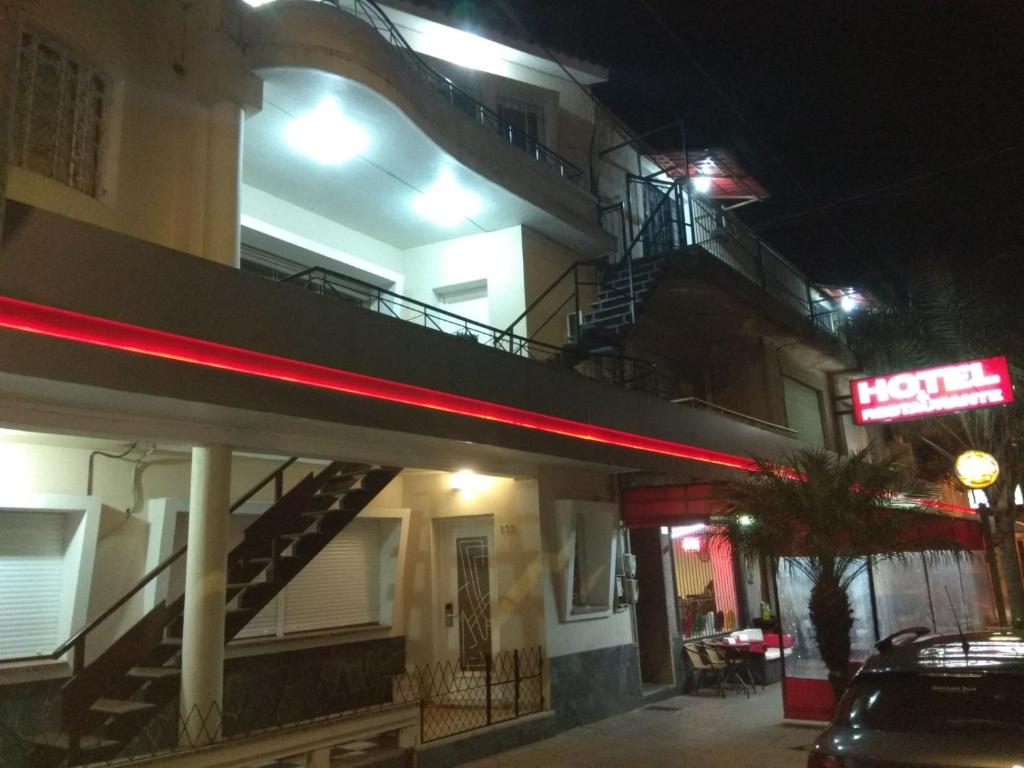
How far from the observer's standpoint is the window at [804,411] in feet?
65.5

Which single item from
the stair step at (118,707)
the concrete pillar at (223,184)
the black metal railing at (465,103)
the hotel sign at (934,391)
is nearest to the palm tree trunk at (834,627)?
the hotel sign at (934,391)

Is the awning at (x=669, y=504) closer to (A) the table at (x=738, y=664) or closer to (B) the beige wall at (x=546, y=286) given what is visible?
(A) the table at (x=738, y=664)

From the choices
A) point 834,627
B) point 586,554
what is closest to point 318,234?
point 586,554

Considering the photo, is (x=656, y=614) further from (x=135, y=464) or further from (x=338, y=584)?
(x=135, y=464)

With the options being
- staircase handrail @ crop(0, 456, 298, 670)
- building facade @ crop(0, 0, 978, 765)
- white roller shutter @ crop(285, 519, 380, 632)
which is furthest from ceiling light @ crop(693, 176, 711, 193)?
staircase handrail @ crop(0, 456, 298, 670)

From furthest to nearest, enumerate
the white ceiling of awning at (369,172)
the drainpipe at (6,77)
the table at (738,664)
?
the table at (738,664)
the white ceiling of awning at (369,172)
the drainpipe at (6,77)

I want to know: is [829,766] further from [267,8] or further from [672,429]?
[267,8]

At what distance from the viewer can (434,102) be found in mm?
11320

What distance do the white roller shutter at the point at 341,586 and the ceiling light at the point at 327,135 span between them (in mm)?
5185

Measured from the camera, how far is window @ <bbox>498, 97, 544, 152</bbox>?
15.0 m

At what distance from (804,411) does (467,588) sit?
40.9ft

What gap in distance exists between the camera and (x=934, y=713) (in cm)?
468

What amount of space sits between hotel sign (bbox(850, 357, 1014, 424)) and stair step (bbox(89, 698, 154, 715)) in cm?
1296

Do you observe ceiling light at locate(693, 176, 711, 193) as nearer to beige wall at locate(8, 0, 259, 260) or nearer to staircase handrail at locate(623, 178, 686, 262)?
staircase handrail at locate(623, 178, 686, 262)
